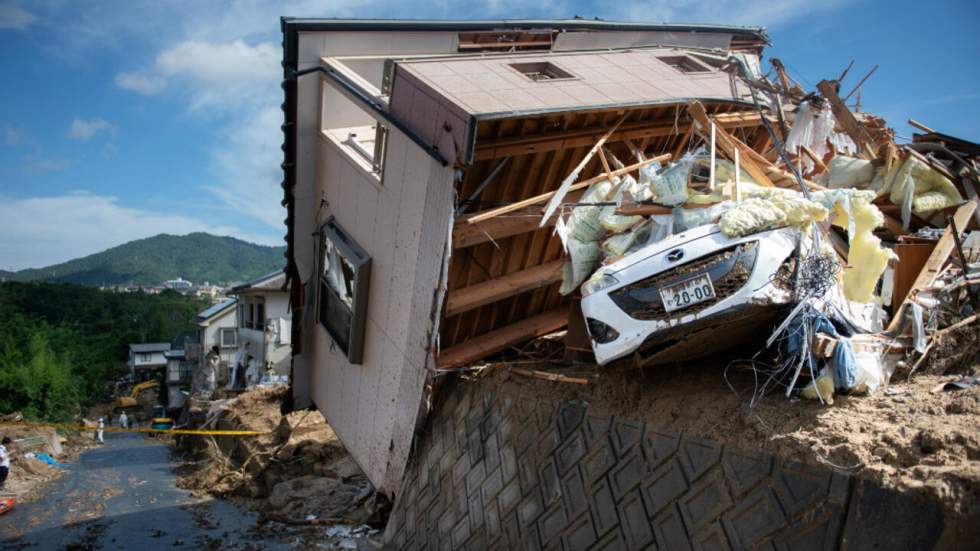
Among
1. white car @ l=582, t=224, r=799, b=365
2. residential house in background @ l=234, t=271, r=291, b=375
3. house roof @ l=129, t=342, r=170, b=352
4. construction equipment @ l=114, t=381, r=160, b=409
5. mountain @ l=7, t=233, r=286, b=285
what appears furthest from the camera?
mountain @ l=7, t=233, r=286, b=285

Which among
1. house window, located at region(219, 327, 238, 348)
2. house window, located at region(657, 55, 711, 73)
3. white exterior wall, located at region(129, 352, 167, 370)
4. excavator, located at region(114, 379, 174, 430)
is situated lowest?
excavator, located at region(114, 379, 174, 430)

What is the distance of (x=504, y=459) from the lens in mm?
6883

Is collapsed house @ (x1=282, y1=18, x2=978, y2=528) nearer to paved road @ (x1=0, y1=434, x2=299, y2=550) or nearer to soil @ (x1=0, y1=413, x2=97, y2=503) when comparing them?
paved road @ (x1=0, y1=434, x2=299, y2=550)

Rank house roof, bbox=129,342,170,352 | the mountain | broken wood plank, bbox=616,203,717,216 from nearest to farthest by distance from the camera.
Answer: broken wood plank, bbox=616,203,717,216
house roof, bbox=129,342,170,352
the mountain

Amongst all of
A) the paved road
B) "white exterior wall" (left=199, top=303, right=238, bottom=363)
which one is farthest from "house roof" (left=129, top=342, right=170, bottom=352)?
the paved road

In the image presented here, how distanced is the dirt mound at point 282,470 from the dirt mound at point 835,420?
5066 mm

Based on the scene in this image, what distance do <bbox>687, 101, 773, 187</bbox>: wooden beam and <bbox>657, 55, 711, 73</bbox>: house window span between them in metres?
2.28

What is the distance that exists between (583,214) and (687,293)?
185 centimetres

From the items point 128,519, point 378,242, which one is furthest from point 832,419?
point 128,519

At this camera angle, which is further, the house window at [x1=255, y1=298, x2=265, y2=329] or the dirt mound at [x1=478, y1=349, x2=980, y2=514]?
the house window at [x1=255, y1=298, x2=265, y2=329]

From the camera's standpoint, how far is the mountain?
164m

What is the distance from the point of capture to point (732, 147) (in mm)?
6973

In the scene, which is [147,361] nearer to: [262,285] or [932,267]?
[262,285]

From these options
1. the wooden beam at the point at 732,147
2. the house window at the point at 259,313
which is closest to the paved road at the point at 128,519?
the wooden beam at the point at 732,147
